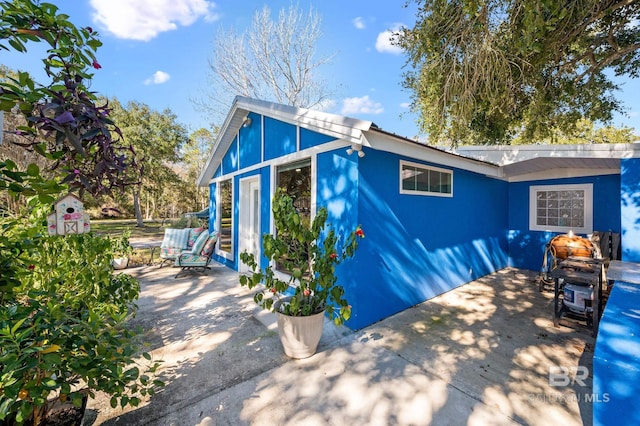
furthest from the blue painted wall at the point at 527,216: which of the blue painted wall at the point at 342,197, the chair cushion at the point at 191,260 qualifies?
the chair cushion at the point at 191,260

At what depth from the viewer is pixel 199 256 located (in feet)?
23.7

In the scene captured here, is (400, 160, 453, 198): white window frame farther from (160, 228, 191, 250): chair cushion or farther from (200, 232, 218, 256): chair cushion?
(160, 228, 191, 250): chair cushion

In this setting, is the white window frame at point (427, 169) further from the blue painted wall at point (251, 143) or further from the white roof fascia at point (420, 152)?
the blue painted wall at point (251, 143)

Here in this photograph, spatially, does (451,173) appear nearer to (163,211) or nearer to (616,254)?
(616,254)

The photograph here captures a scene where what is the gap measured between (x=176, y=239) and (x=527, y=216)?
33.4 feet

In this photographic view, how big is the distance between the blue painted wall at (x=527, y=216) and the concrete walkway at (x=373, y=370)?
344cm

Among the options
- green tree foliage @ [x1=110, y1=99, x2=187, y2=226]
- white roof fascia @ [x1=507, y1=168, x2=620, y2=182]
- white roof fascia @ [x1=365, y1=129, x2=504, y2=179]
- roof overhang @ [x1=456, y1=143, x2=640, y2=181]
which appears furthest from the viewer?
green tree foliage @ [x1=110, y1=99, x2=187, y2=226]

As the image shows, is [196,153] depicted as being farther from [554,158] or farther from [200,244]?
[554,158]

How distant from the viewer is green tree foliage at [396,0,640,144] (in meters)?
4.82

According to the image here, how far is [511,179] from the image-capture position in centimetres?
836

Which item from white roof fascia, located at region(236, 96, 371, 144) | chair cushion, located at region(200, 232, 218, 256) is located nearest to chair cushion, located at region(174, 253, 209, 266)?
chair cushion, located at region(200, 232, 218, 256)

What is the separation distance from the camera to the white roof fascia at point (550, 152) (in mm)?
5121

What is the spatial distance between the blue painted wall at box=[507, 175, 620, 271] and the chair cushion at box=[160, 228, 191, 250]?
9.66 m

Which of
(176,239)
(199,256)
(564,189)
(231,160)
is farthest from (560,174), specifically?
(176,239)
